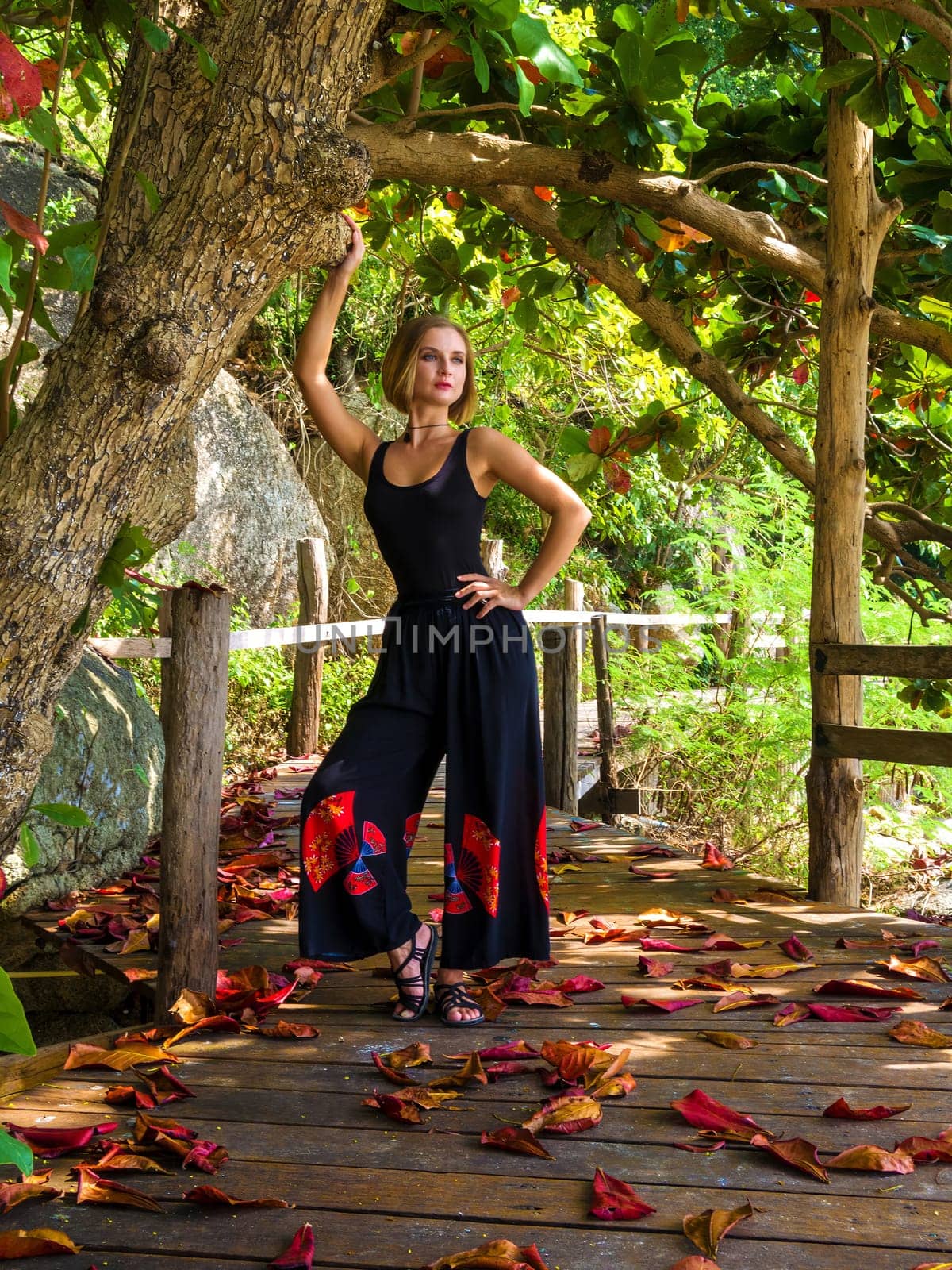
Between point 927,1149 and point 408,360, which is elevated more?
point 408,360

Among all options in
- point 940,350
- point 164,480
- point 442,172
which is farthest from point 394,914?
point 940,350

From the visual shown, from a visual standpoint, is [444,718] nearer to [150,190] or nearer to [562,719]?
[150,190]

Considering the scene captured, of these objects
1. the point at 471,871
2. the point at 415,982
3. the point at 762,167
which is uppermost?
the point at 762,167

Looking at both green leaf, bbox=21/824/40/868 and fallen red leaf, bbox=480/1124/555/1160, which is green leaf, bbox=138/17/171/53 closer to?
green leaf, bbox=21/824/40/868

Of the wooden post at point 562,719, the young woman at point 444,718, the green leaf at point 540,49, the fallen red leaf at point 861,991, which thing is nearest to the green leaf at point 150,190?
the green leaf at point 540,49

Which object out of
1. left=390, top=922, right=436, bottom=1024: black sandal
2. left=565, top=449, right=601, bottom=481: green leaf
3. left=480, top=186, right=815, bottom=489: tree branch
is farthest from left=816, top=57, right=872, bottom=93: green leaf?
left=390, top=922, right=436, bottom=1024: black sandal

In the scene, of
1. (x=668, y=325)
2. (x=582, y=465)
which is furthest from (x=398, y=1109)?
(x=668, y=325)

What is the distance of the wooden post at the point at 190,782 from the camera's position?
2.70 meters

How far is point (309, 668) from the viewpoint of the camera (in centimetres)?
700

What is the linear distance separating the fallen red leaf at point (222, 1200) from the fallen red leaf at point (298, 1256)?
14 cm

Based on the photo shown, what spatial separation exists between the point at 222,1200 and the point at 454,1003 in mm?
1032

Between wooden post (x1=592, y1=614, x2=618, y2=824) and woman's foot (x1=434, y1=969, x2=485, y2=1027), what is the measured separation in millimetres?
4068

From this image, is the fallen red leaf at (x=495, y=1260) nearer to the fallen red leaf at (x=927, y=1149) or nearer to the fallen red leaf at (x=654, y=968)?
the fallen red leaf at (x=927, y=1149)

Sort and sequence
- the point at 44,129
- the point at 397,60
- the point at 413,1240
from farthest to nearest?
the point at 397,60 → the point at 413,1240 → the point at 44,129
